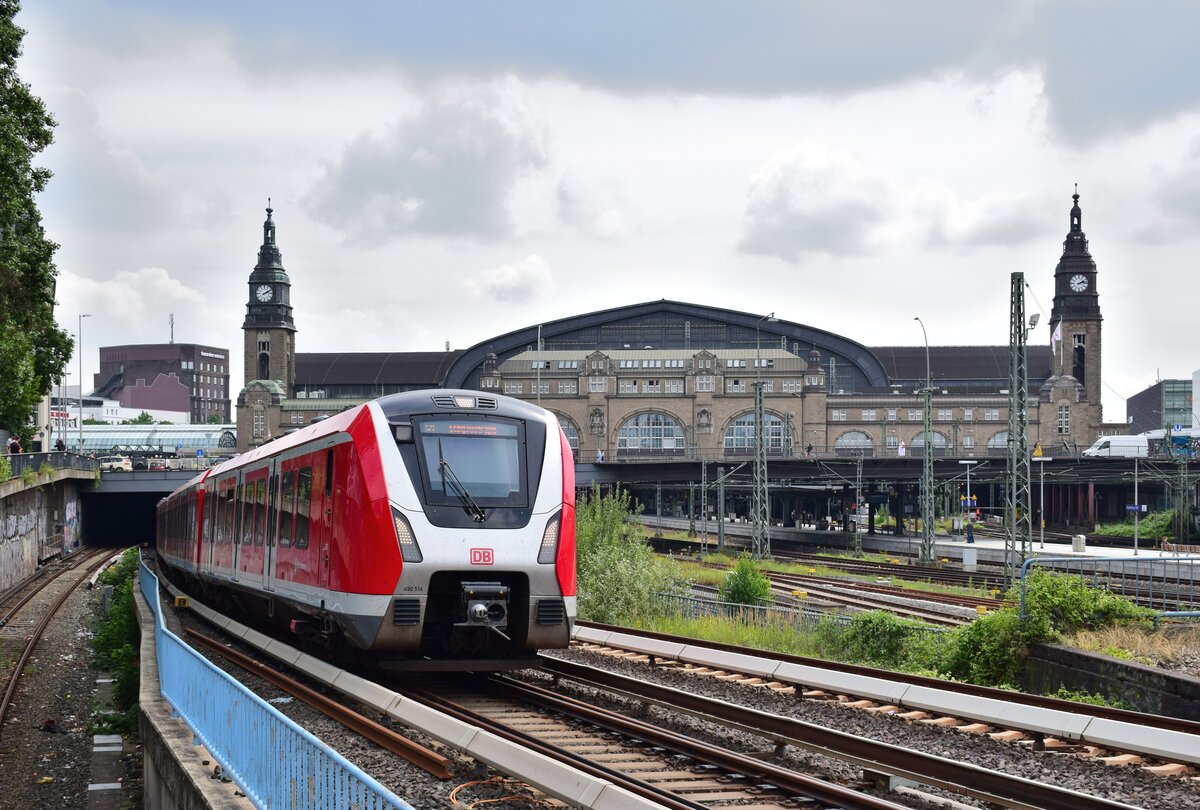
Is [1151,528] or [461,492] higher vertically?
[461,492]

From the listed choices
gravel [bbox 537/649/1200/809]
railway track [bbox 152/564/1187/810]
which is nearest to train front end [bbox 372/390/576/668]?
A: railway track [bbox 152/564/1187/810]

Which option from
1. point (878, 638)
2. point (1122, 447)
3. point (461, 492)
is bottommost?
point (878, 638)

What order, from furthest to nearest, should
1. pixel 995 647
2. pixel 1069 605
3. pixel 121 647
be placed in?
1. pixel 121 647
2. pixel 995 647
3. pixel 1069 605

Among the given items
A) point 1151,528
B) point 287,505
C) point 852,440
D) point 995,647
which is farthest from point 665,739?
point 852,440

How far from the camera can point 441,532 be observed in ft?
46.8

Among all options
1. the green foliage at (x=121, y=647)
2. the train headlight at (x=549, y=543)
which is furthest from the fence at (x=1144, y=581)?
the green foliage at (x=121, y=647)

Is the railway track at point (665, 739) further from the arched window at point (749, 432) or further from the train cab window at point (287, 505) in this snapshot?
the arched window at point (749, 432)

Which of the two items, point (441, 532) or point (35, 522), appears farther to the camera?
point (35, 522)

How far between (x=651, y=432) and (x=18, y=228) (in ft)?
283

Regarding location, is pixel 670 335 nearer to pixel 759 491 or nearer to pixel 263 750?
pixel 759 491

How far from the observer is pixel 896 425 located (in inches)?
4441

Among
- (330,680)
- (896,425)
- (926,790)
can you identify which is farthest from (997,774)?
(896,425)

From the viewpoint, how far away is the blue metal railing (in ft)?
24.9

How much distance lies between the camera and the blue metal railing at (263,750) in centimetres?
758
